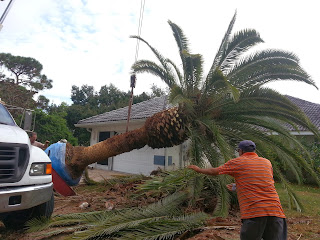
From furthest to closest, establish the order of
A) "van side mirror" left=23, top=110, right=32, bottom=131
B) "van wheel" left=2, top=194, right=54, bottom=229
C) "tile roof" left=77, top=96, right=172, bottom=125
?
1. "tile roof" left=77, top=96, right=172, bottom=125
2. "van side mirror" left=23, top=110, right=32, bottom=131
3. "van wheel" left=2, top=194, right=54, bottom=229

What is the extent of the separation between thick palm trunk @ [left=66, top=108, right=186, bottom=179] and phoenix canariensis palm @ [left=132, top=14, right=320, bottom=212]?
11cm

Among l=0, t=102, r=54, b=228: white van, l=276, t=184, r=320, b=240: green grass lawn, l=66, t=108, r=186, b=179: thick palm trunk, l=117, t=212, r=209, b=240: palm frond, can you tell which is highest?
l=66, t=108, r=186, b=179: thick palm trunk

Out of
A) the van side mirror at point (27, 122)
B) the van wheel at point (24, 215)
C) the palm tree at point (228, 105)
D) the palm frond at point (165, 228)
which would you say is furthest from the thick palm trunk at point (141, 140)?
the van wheel at point (24, 215)

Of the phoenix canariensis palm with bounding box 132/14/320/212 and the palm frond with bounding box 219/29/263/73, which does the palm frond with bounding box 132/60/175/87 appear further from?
the palm frond with bounding box 219/29/263/73

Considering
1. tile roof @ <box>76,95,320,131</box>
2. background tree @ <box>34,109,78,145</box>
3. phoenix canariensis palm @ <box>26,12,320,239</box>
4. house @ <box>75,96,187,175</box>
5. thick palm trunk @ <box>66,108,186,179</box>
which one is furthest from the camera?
background tree @ <box>34,109,78,145</box>

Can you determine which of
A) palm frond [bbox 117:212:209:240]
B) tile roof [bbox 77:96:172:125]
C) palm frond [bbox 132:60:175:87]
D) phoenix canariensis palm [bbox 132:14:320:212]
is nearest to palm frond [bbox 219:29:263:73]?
phoenix canariensis palm [bbox 132:14:320:212]

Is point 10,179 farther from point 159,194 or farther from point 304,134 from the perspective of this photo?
point 304,134

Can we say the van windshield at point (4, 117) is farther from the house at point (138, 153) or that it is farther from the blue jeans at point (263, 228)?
the house at point (138, 153)

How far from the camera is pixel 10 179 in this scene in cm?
337

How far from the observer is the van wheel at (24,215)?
13.5 ft

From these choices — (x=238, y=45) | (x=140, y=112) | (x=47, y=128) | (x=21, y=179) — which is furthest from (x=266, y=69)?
(x=47, y=128)

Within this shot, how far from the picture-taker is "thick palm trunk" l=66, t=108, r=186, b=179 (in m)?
6.83

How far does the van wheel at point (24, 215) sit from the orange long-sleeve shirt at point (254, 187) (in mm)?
2963

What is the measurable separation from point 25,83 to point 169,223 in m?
29.4
